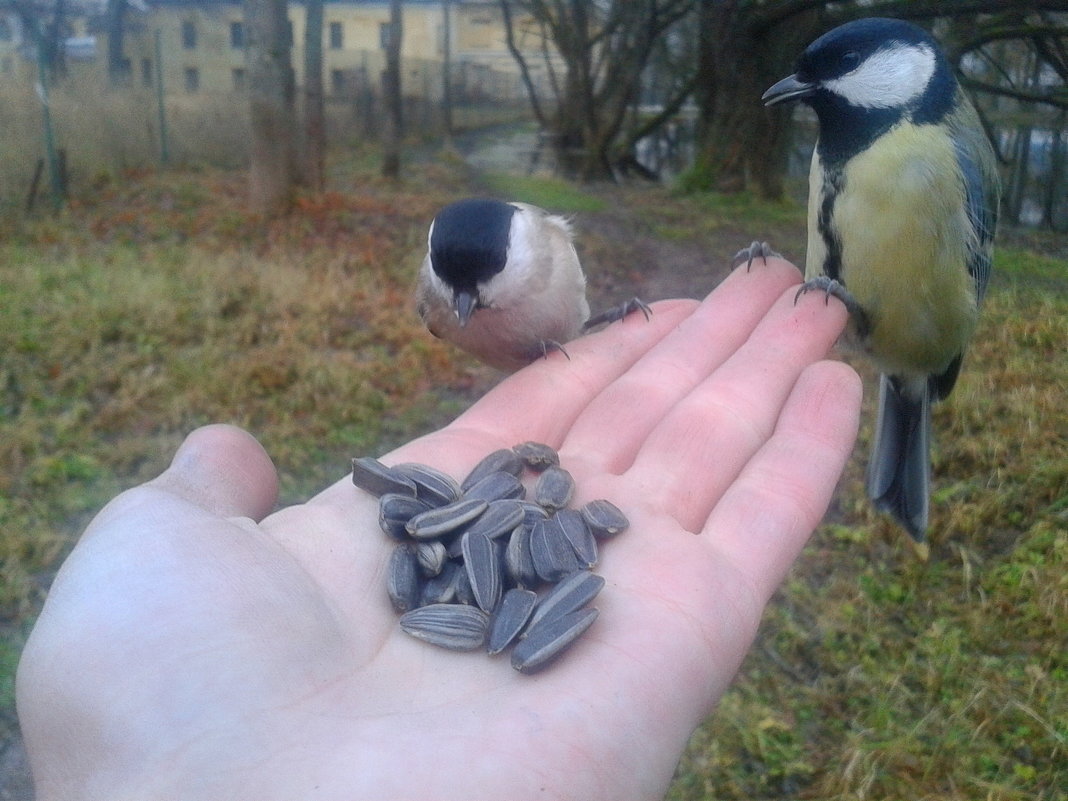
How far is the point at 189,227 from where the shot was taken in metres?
5.11

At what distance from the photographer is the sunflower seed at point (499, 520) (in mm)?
1421

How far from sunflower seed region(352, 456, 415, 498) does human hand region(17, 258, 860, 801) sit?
3 centimetres

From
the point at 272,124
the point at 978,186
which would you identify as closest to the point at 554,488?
the point at 978,186

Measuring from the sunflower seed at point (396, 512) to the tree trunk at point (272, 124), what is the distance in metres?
4.22

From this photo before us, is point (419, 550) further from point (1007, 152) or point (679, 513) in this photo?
point (1007, 152)

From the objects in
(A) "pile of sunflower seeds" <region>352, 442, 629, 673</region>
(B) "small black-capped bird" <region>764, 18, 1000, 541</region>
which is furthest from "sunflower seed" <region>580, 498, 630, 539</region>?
(B) "small black-capped bird" <region>764, 18, 1000, 541</region>

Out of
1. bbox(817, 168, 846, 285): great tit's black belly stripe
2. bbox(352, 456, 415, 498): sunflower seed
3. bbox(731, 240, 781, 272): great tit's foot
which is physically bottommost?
bbox(352, 456, 415, 498): sunflower seed

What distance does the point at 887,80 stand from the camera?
1.65m

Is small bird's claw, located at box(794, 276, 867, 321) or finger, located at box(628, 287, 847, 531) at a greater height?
small bird's claw, located at box(794, 276, 867, 321)

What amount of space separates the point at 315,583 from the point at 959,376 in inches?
64.2

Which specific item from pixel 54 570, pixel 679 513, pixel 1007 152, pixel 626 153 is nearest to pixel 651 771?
pixel 679 513

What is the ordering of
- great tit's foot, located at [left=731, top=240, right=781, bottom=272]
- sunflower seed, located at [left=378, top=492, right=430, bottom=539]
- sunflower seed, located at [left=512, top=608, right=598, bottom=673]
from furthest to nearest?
great tit's foot, located at [left=731, top=240, right=781, bottom=272], sunflower seed, located at [left=378, top=492, right=430, bottom=539], sunflower seed, located at [left=512, top=608, right=598, bottom=673]

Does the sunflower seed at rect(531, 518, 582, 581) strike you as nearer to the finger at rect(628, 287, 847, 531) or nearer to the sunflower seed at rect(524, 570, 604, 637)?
the sunflower seed at rect(524, 570, 604, 637)

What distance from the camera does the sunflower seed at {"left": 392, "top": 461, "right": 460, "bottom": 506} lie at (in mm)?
1473
